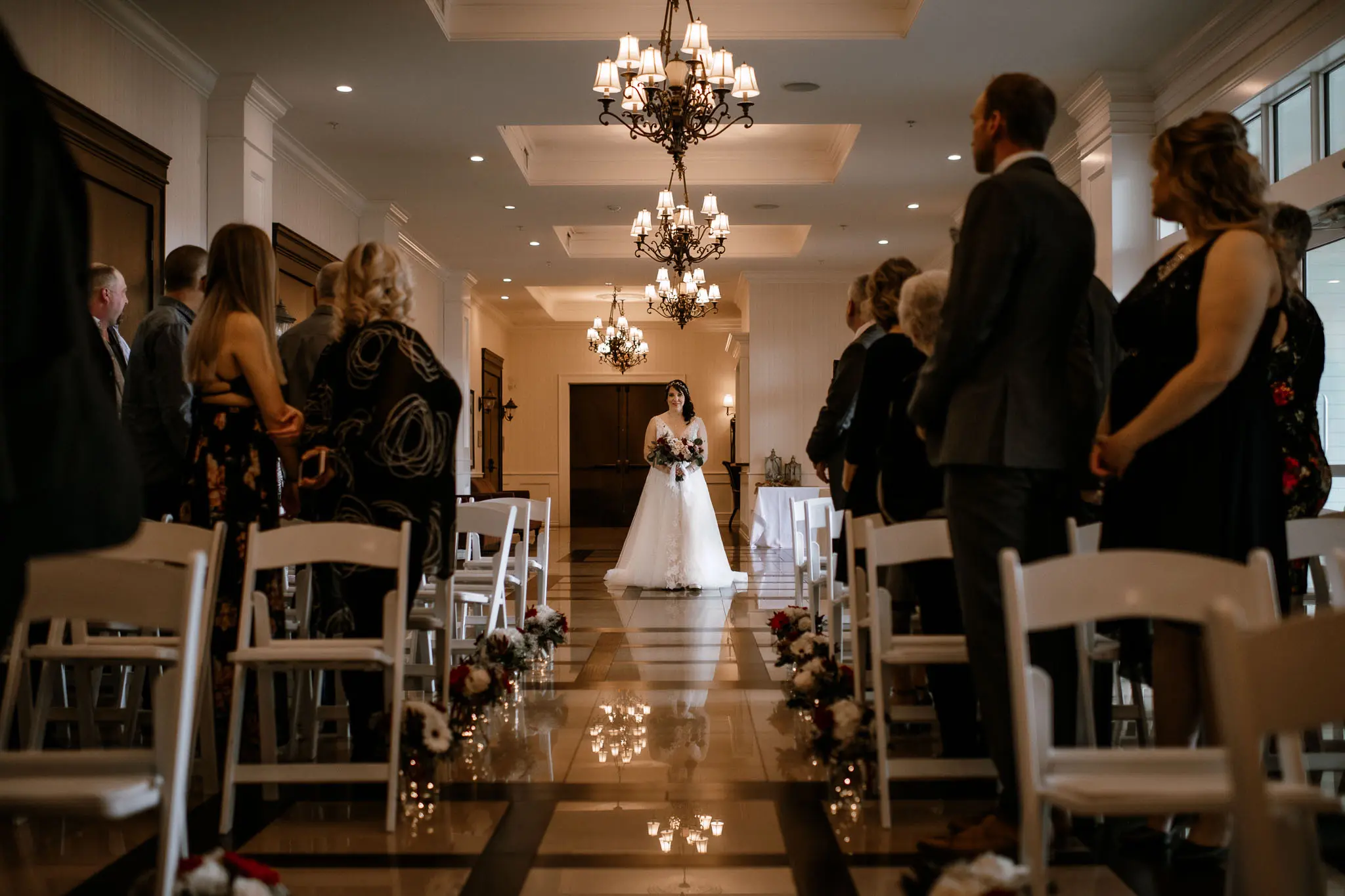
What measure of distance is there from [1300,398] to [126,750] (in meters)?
3.46

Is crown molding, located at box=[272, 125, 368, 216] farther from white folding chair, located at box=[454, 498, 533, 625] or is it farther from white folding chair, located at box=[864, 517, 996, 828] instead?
white folding chair, located at box=[864, 517, 996, 828]

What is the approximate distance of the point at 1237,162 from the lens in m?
2.62

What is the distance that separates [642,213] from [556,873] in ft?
21.6

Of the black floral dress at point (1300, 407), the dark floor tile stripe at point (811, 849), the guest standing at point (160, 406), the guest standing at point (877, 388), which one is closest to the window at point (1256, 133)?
the black floral dress at point (1300, 407)

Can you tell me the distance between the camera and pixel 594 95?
7449mm

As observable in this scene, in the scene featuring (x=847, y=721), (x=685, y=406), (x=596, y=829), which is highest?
(x=685, y=406)

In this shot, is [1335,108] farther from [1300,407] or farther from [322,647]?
[322,647]

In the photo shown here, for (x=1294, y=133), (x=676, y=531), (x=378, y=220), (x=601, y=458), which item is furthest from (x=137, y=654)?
(x=601, y=458)

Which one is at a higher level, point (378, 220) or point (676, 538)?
point (378, 220)

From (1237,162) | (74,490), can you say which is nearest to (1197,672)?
(1237,162)

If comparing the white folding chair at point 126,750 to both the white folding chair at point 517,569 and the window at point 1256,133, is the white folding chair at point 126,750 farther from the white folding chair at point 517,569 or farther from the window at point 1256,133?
the window at point 1256,133

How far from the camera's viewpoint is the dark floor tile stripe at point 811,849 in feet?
8.52

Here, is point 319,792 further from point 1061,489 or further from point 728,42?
point 728,42

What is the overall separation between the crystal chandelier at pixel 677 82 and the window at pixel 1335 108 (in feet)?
9.25
